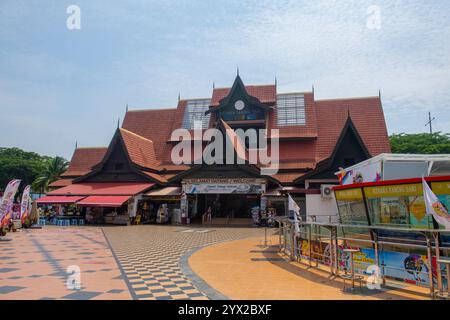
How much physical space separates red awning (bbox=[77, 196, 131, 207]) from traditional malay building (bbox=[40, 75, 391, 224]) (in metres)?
0.07

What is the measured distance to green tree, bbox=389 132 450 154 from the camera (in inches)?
1334

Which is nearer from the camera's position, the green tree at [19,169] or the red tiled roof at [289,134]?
the red tiled roof at [289,134]

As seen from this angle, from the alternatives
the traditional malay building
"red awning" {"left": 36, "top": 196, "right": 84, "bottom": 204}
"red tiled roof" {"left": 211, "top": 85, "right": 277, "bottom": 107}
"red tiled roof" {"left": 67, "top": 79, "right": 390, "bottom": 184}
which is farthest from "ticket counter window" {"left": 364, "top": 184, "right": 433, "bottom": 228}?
"red tiled roof" {"left": 211, "top": 85, "right": 277, "bottom": 107}

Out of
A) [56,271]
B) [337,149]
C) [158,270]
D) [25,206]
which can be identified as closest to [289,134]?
[337,149]

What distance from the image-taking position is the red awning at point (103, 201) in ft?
77.1

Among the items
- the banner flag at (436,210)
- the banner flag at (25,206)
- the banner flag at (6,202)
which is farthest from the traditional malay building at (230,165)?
the banner flag at (436,210)

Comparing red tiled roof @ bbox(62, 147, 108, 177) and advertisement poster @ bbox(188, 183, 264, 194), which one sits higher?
red tiled roof @ bbox(62, 147, 108, 177)

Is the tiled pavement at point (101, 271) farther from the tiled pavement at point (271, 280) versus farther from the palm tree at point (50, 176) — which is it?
the palm tree at point (50, 176)

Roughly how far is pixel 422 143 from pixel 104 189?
31.7 m

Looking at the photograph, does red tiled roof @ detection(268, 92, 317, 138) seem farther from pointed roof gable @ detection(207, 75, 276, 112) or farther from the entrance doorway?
the entrance doorway

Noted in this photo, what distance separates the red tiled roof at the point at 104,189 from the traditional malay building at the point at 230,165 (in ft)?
0.26

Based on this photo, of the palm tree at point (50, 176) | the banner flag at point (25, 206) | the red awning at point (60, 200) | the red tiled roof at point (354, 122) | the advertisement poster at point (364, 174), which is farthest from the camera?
the palm tree at point (50, 176)
